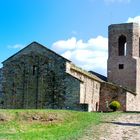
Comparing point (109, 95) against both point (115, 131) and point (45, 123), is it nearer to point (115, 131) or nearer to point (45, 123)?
point (45, 123)

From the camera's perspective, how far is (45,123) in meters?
23.5

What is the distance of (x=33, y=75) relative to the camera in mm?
41344

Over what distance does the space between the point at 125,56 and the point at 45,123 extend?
30.0m

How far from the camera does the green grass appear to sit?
62.4 ft

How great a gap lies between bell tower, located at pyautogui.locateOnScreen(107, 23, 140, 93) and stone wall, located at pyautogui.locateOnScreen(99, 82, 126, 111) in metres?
4.50

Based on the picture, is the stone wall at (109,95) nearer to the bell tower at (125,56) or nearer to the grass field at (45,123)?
the bell tower at (125,56)

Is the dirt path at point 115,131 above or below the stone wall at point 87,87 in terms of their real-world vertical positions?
below

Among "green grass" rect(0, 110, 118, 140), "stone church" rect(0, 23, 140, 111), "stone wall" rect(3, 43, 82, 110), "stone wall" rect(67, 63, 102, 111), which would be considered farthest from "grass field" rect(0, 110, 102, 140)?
"stone wall" rect(67, 63, 102, 111)

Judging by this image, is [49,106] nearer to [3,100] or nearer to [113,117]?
[3,100]

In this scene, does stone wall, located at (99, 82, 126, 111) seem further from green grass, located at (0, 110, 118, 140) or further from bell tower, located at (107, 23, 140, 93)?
green grass, located at (0, 110, 118, 140)

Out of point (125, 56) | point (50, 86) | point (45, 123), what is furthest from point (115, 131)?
point (125, 56)

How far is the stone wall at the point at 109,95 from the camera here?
46.5m

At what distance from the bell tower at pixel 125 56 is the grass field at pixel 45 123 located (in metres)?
26.5

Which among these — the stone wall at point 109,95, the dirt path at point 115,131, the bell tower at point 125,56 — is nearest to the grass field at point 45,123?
the dirt path at point 115,131
